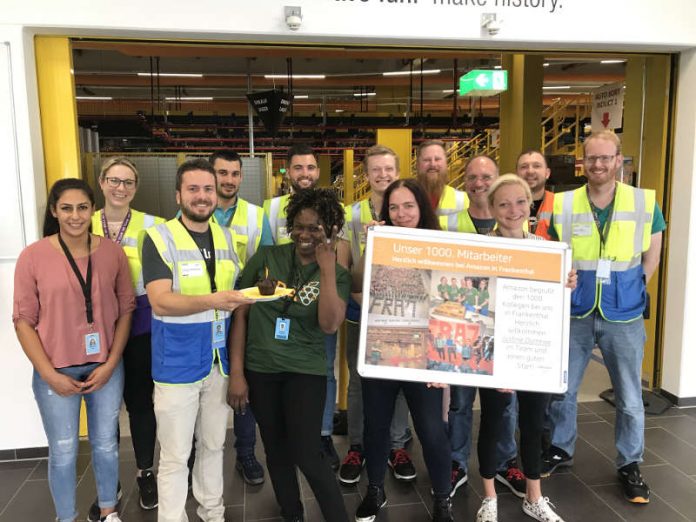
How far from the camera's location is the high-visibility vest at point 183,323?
2.24m

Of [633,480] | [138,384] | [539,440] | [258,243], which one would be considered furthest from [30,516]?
[633,480]

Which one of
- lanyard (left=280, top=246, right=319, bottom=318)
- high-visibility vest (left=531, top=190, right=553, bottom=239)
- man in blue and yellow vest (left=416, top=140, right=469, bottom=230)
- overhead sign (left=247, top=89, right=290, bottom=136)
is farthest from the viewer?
overhead sign (left=247, top=89, right=290, bottom=136)

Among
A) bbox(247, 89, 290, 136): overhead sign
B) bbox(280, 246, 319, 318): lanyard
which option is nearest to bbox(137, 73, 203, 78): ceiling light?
bbox(247, 89, 290, 136): overhead sign

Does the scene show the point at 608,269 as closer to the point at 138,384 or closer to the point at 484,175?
the point at 484,175

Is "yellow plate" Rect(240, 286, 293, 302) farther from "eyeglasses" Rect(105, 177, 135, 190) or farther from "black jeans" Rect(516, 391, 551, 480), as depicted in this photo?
"black jeans" Rect(516, 391, 551, 480)

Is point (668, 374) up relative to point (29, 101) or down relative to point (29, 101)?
down

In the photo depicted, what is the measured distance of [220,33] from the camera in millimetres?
3340

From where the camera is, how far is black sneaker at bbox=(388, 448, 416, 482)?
3.10 m

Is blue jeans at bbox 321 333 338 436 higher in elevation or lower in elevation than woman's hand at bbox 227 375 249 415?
lower

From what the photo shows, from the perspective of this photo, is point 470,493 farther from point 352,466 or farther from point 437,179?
point 437,179

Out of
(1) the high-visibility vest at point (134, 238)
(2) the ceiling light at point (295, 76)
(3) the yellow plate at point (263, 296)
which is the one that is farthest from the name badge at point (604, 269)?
(2) the ceiling light at point (295, 76)

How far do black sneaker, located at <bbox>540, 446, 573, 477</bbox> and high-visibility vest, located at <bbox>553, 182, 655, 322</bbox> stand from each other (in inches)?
35.6

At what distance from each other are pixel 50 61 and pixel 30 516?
2698 millimetres

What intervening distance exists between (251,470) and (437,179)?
2043 mm
